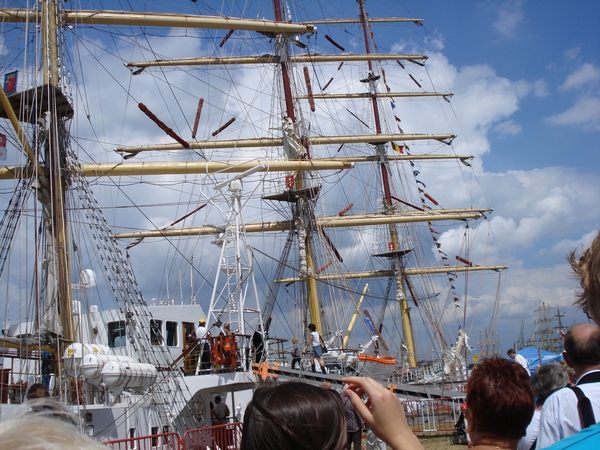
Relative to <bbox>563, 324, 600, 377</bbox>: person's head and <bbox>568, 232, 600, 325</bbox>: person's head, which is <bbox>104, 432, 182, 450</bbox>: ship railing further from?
<bbox>568, 232, 600, 325</bbox>: person's head

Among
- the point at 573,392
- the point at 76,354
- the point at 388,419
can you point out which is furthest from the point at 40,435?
the point at 76,354

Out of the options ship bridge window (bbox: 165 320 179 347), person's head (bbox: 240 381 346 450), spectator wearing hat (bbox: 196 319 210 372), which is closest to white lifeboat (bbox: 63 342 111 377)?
spectator wearing hat (bbox: 196 319 210 372)

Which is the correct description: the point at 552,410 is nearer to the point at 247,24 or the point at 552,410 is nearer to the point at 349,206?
the point at 247,24

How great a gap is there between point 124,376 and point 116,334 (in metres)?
6.98

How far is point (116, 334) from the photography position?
61.7 feet

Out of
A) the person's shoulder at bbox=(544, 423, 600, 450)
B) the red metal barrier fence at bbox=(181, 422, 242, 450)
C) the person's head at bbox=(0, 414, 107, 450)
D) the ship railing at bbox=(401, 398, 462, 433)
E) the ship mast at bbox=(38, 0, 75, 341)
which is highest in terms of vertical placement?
the ship mast at bbox=(38, 0, 75, 341)

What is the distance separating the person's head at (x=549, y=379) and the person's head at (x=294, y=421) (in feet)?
11.2

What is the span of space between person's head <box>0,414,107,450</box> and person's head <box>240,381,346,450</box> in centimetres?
79

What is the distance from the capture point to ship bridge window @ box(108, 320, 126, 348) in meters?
18.6

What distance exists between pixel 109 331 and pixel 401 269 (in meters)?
30.7

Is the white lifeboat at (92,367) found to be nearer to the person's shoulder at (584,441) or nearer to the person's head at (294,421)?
the person's head at (294,421)

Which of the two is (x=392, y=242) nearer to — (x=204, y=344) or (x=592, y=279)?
(x=204, y=344)

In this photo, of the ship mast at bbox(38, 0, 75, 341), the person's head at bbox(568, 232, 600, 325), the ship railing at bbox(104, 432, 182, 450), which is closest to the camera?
the person's head at bbox(568, 232, 600, 325)

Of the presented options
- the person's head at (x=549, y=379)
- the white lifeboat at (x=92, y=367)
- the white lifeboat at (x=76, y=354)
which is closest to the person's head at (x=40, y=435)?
the person's head at (x=549, y=379)
